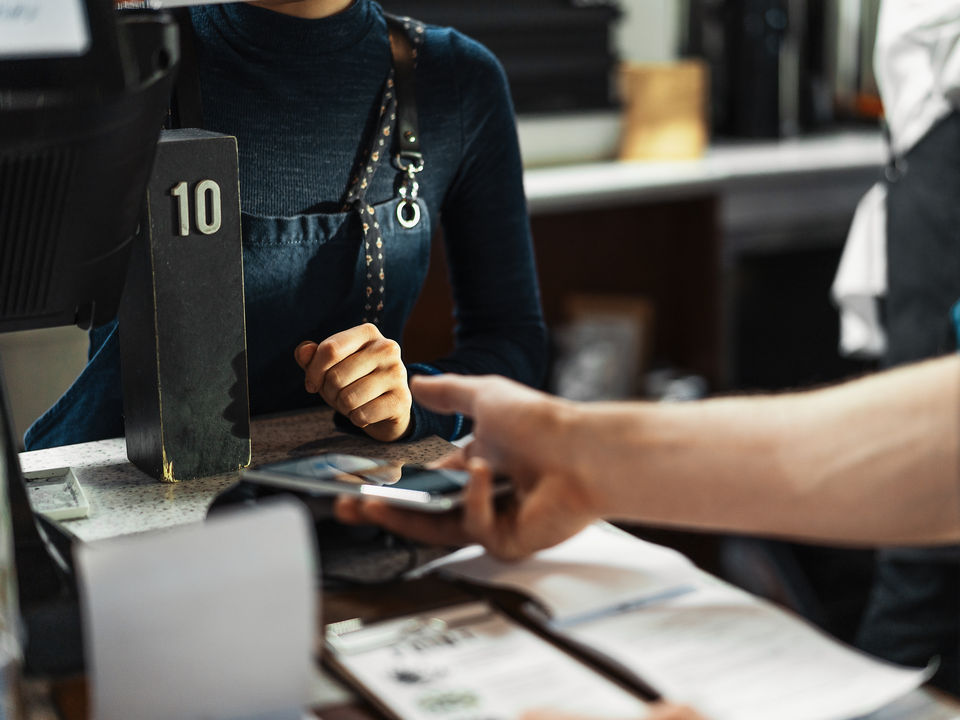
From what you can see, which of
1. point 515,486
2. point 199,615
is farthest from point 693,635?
point 199,615

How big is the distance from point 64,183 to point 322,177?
0.49 metres

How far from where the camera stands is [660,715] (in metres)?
0.57

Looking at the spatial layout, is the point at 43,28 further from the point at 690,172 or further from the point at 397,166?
the point at 690,172

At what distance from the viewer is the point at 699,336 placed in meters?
2.70

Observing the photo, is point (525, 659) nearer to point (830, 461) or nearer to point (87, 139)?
point (830, 461)

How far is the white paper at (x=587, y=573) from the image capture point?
0.70m

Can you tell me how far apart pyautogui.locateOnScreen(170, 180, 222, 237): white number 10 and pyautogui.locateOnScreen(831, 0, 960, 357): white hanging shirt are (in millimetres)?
1376

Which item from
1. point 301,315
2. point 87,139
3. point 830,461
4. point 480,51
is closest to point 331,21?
point 480,51

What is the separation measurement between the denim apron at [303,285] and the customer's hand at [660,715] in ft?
2.25

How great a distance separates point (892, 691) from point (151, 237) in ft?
1.98

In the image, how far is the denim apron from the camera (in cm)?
117

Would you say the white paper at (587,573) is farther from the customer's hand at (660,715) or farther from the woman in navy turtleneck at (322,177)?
the woman in navy turtleneck at (322,177)

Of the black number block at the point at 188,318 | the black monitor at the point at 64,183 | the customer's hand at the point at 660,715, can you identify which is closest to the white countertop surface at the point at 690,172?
the black number block at the point at 188,318

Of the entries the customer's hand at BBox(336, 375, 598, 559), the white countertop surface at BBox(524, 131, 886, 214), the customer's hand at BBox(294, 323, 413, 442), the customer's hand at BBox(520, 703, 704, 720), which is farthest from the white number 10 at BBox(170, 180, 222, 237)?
the white countertop surface at BBox(524, 131, 886, 214)
